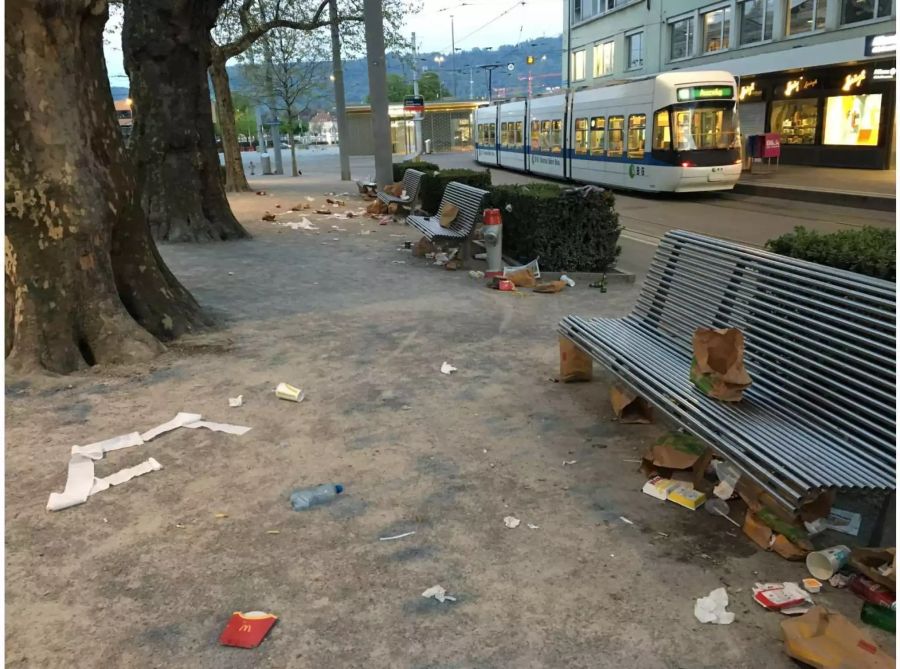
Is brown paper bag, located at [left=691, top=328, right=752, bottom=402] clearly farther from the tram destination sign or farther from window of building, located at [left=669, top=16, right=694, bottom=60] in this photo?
window of building, located at [left=669, top=16, right=694, bottom=60]

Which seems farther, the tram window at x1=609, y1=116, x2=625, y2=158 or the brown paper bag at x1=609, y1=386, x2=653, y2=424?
the tram window at x1=609, y1=116, x2=625, y2=158

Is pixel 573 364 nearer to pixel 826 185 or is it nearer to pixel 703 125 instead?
pixel 703 125

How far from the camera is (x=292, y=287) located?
330 inches

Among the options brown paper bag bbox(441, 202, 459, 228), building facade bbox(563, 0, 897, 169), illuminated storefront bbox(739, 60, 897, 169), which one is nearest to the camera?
brown paper bag bbox(441, 202, 459, 228)

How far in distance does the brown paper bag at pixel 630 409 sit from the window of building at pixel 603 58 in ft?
126

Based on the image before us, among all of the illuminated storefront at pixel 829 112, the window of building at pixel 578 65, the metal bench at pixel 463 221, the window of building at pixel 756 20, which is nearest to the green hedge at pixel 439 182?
the metal bench at pixel 463 221

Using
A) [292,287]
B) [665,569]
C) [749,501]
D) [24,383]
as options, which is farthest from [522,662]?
[292,287]

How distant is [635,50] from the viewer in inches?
1453

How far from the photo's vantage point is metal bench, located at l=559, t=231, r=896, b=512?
Result: 287 centimetres

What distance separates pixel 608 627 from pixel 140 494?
2344 millimetres

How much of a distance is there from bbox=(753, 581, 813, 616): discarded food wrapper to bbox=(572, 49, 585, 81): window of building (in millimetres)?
43847

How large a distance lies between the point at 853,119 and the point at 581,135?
31.7 ft

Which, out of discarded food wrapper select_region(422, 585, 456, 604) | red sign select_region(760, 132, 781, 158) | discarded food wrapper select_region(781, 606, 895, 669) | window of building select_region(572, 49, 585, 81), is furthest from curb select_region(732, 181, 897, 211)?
window of building select_region(572, 49, 585, 81)

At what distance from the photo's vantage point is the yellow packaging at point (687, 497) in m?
3.41
